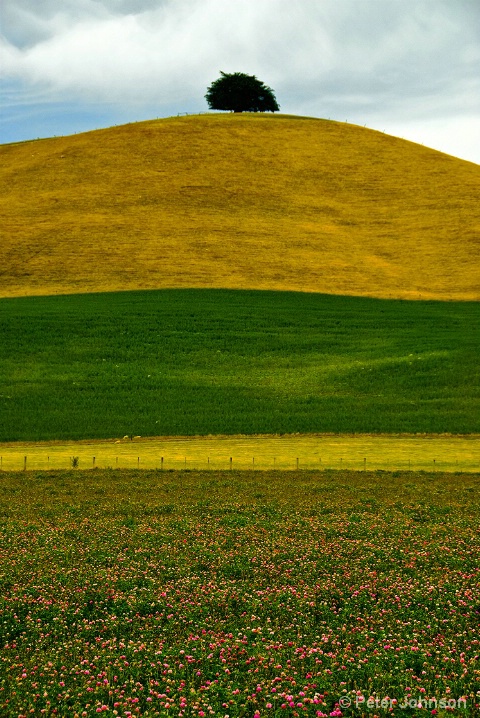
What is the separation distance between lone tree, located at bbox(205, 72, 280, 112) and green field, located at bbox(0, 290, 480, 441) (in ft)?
238

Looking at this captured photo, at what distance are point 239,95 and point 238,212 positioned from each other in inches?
2149

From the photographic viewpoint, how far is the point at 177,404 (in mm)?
31562

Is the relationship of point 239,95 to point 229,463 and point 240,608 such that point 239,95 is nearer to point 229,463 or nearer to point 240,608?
point 229,463

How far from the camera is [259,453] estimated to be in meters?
24.5

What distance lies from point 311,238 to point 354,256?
4713mm

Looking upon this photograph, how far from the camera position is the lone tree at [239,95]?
113 m

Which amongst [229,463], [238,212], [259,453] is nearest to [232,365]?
[259,453]

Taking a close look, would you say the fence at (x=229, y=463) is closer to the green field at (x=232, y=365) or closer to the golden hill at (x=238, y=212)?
the green field at (x=232, y=365)

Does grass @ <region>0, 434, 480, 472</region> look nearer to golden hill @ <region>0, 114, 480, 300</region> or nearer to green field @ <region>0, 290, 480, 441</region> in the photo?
green field @ <region>0, 290, 480, 441</region>

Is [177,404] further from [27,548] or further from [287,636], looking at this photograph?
[287,636]

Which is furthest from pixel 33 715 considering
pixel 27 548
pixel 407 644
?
pixel 27 548

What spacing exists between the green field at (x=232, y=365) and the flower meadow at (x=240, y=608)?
11.6 metres

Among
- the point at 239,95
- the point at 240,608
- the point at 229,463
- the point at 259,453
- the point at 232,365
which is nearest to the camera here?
the point at 240,608

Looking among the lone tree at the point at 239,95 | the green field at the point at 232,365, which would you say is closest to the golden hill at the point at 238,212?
the green field at the point at 232,365
